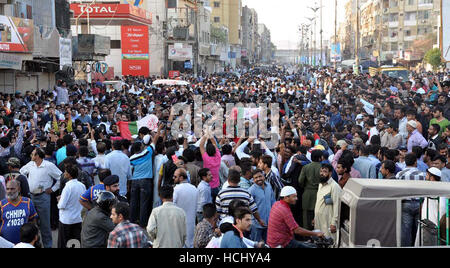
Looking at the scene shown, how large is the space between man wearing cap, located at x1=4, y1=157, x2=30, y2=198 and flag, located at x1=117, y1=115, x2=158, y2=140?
5446 mm

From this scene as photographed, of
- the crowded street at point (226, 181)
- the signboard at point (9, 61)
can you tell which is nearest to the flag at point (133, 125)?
the crowded street at point (226, 181)

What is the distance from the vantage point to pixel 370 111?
16.4 meters

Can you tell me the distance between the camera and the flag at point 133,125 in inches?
535

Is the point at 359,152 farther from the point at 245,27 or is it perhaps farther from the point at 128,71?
the point at 245,27

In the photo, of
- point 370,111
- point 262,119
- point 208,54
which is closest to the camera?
point 262,119

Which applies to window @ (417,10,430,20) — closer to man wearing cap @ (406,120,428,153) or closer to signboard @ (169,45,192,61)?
signboard @ (169,45,192,61)

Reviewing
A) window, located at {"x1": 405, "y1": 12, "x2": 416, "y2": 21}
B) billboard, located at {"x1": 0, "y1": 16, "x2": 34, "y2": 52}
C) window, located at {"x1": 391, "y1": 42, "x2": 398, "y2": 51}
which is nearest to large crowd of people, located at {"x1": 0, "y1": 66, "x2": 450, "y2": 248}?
billboard, located at {"x1": 0, "y1": 16, "x2": 34, "y2": 52}

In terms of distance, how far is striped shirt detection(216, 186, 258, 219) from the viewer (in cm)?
715

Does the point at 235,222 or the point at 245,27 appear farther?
the point at 245,27

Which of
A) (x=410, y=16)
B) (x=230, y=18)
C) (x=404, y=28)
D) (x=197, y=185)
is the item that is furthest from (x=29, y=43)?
(x=230, y=18)

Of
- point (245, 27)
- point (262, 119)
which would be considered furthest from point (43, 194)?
point (245, 27)

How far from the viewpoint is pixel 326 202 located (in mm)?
7637

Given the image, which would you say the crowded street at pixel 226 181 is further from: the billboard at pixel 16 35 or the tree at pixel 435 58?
the tree at pixel 435 58
